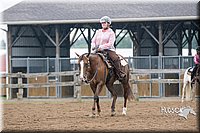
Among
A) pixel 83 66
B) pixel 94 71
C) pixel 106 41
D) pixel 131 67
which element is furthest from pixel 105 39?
pixel 131 67

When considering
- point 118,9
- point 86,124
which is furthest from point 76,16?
point 86,124

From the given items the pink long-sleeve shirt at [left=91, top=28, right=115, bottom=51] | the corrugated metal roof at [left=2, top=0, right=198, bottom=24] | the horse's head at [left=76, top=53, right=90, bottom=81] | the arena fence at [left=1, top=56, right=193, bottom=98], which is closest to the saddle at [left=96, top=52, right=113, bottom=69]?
the pink long-sleeve shirt at [left=91, top=28, right=115, bottom=51]

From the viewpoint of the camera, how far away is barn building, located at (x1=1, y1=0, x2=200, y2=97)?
84.5 ft

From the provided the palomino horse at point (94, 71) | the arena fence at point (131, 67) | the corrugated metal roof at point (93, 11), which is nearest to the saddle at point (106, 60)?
the palomino horse at point (94, 71)

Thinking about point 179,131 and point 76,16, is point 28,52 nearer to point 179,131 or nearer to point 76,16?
point 76,16

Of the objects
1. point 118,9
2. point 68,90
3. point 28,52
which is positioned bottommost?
point 68,90

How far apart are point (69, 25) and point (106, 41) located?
1629 centimetres

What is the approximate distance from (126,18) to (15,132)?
16689mm

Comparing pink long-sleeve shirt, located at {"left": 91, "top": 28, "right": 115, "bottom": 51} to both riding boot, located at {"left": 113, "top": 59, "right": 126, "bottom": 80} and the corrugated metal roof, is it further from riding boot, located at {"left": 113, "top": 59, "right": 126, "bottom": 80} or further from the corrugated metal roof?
the corrugated metal roof

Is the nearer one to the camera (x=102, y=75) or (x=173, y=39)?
(x=102, y=75)

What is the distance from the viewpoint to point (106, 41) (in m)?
12.5

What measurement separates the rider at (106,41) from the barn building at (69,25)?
12.4 m

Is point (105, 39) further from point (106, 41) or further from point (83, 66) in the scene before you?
point (83, 66)

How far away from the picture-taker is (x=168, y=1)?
90.9 ft
